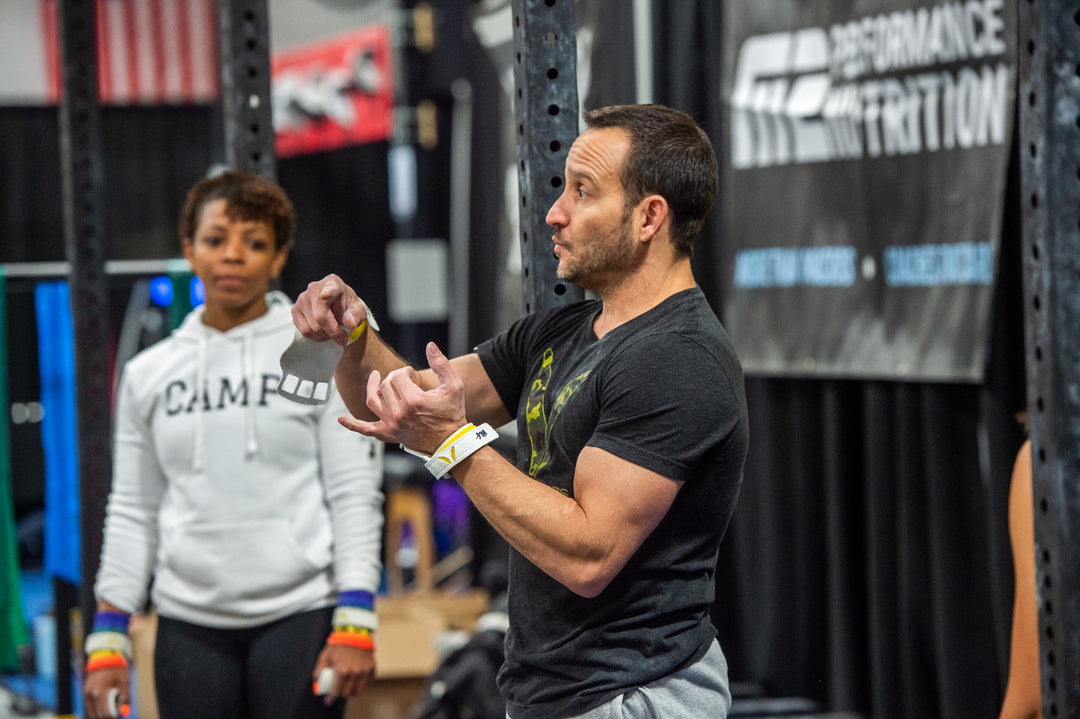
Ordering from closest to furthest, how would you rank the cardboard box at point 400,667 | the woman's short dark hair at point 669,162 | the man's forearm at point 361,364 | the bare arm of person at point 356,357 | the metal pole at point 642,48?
the woman's short dark hair at point 669,162 → the bare arm of person at point 356,357 → the man's forearm at point 361,364 → the cardboard box at point 400,667 → the metal pole at point 642,48

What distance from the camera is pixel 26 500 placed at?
25.2 ft

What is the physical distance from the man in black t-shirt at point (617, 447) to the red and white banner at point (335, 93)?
690 cm

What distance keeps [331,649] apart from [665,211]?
3.79 feet

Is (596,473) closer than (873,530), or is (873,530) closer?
(596,473)

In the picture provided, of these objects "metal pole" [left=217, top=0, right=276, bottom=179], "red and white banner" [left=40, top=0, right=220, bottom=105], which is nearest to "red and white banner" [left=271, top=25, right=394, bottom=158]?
"red and white banner" [left=40, top=0, right=220, bottom=105]

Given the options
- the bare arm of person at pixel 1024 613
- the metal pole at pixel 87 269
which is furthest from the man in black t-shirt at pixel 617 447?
the metal pole at pixel 87 269

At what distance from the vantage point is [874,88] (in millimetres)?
3457

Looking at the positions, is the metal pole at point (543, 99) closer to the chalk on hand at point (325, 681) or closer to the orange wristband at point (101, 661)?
the chalk on hand at point (325, 681)

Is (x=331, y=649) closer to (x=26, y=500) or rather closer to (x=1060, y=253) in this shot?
(x=1060, y=253)

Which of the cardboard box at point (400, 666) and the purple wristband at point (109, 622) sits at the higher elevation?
the purple wristband at point (109, 622)

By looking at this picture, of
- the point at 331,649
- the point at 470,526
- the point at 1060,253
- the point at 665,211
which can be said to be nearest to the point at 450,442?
the point at 665,211

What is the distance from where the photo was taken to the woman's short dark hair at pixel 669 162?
60.1 inches

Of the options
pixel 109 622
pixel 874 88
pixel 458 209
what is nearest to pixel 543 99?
pixel 109 622

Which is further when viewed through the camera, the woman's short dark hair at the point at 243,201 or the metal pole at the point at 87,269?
the metal pole at the point at 87,269
